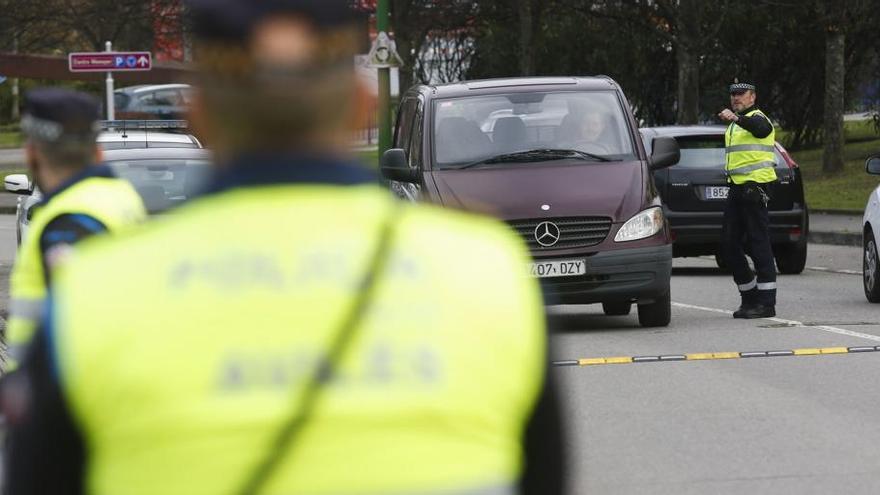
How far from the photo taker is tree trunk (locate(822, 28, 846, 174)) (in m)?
33.9

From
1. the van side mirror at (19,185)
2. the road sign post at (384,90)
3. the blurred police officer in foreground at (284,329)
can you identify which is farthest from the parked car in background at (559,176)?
the road sign post at (384,90)

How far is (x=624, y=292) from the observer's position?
43.3 feet

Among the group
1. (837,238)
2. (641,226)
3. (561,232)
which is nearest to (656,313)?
(641,226)

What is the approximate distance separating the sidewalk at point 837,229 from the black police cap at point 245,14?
2289cm

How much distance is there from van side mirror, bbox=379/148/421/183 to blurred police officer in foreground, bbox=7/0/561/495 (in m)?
11.4

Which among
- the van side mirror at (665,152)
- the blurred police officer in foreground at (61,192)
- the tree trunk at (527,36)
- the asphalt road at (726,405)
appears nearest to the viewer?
the blurred police officer in foreground at (61,192)

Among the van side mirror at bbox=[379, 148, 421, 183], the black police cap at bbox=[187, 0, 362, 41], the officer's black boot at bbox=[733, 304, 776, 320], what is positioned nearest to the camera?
the black police cap at bbox=[187, 0, 362, 41]

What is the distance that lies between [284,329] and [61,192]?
284 cm

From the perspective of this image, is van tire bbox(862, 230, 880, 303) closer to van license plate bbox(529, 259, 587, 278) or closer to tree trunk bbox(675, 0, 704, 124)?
van license plate bbox(529, 259, 587, 278)

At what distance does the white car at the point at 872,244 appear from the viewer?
607 inches

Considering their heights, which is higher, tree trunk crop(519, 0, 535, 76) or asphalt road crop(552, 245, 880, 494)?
asphalt road crop(552, 245, 880, 494)

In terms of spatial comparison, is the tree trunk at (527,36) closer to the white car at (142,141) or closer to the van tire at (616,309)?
the white car at (142,141)

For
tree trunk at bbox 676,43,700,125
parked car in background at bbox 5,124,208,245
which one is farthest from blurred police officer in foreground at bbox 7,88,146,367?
tree trunk at bbox 676,43,700,125

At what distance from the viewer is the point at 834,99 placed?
1350 inches
